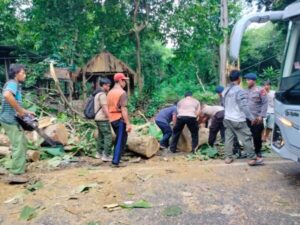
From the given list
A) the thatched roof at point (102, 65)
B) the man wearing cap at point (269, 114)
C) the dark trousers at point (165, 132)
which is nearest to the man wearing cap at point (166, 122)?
the dark trousers at point (165, 132)

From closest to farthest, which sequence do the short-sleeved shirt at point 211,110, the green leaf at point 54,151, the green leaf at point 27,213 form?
the green leaf at point 27,213
the green leaf at point 54,151
the short-sleeved shirt at point 211,110

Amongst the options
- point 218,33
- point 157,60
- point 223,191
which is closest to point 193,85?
point 157,60

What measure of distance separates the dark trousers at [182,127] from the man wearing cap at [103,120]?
1.79 m

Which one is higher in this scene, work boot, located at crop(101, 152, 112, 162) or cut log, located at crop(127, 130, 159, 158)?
cut log, located at crop(127, 130, 159, 158)

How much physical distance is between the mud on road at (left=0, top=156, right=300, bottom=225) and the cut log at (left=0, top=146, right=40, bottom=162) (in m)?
0.84

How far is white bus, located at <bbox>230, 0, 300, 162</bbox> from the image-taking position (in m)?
5.11

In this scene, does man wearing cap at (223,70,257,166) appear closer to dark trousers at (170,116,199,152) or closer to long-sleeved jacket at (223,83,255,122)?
long-sleeved jacket at (223,83,255,122)

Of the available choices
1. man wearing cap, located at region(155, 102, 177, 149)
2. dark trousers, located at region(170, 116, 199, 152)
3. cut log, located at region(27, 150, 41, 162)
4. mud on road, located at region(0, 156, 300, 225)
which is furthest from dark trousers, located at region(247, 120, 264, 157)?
cut log, located at region(27, 150, 41, 162)

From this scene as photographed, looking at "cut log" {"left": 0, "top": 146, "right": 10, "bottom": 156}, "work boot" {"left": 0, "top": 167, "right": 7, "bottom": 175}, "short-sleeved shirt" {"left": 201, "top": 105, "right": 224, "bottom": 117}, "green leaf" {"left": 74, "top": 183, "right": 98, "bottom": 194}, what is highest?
"short-sleeved shirt" {"left": 201, "top": 105, "right": 224, "bottom": 117}

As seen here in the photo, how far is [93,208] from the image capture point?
16.5 feet

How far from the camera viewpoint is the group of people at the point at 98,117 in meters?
6.23

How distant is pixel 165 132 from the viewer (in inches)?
374

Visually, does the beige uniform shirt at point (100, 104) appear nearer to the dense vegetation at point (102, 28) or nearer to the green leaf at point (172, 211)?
the green leaf at point (172, 211)

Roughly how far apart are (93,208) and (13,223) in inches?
42.3
